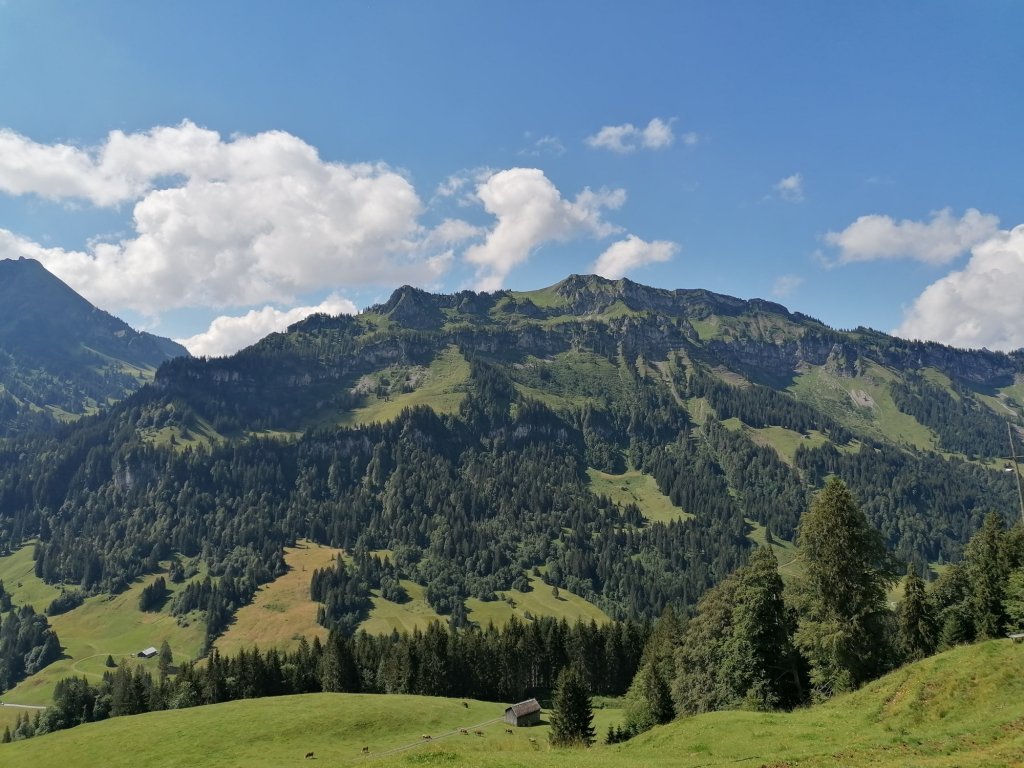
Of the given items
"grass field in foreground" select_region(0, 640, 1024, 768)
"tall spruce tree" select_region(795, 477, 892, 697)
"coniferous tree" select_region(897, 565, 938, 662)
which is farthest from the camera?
"coniferous tree" select_region(897, 565, 938, 662)

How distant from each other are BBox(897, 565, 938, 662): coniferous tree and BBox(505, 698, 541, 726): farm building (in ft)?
169

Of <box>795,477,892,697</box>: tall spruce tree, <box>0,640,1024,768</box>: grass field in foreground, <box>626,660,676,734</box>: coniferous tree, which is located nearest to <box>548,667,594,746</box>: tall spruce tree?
<box>626,660,676,734</box>: coniferous tree

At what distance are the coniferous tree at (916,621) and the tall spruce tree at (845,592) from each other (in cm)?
3803

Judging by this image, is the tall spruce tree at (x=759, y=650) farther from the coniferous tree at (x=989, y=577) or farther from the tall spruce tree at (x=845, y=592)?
the coniferous tree at (x=989, y=577)

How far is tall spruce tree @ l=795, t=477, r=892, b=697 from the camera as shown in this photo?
1909 inches

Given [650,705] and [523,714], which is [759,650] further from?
[523,714]

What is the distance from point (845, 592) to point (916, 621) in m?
44.9

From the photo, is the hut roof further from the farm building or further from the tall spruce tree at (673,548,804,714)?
the tall spruce tree at (673,548,804,714)

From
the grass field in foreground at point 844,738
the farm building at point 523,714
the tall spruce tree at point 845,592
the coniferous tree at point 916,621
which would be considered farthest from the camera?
the farm building at point 523,714

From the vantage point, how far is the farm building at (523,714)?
9175 centimetres

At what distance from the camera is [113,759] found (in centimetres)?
6662

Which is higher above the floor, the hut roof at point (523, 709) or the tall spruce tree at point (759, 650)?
the tall spruce tree at point (759, 650)

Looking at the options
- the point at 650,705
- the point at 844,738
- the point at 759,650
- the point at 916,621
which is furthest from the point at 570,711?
the point at 844,738

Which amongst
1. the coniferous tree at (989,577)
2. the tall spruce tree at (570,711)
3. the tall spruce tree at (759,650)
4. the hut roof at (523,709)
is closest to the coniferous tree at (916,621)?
the coniferous tree at (989,577)
